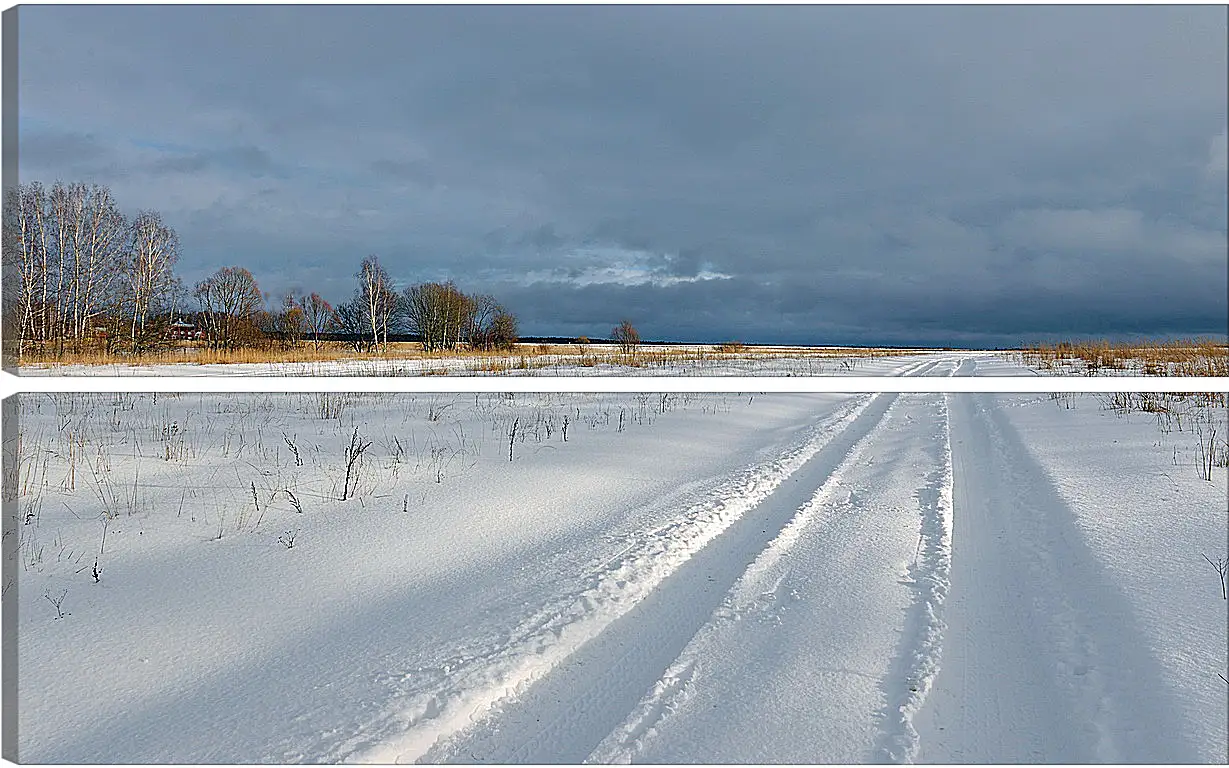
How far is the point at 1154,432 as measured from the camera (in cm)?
577

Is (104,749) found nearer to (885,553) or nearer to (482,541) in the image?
(482,541)

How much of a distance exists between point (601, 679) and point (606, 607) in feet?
1.51

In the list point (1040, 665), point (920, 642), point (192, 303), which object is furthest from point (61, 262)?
point (1040, 665)

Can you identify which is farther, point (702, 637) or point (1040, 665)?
point (702, 637)

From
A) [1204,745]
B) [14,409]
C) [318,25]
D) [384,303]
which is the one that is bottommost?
[1204,745]

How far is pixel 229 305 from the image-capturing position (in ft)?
25.7

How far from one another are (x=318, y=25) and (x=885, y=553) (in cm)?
459

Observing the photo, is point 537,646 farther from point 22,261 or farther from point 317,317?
point 317,317

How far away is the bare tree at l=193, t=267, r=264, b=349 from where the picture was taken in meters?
7.64

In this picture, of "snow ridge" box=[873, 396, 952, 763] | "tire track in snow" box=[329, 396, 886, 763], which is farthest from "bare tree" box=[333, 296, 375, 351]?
"snow ridge" box=[873, 396, 952, 763]

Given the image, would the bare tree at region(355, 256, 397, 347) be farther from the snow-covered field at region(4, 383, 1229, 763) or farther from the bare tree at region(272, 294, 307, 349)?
the snow-covered field at region(4, 383, 1229, 763)

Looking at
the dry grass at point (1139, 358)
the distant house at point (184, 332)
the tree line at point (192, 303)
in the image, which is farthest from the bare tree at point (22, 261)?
the dry grass at point (1139, 358)

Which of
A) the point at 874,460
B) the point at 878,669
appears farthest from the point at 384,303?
the point at 878,669

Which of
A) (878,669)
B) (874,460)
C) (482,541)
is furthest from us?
(874,460)
